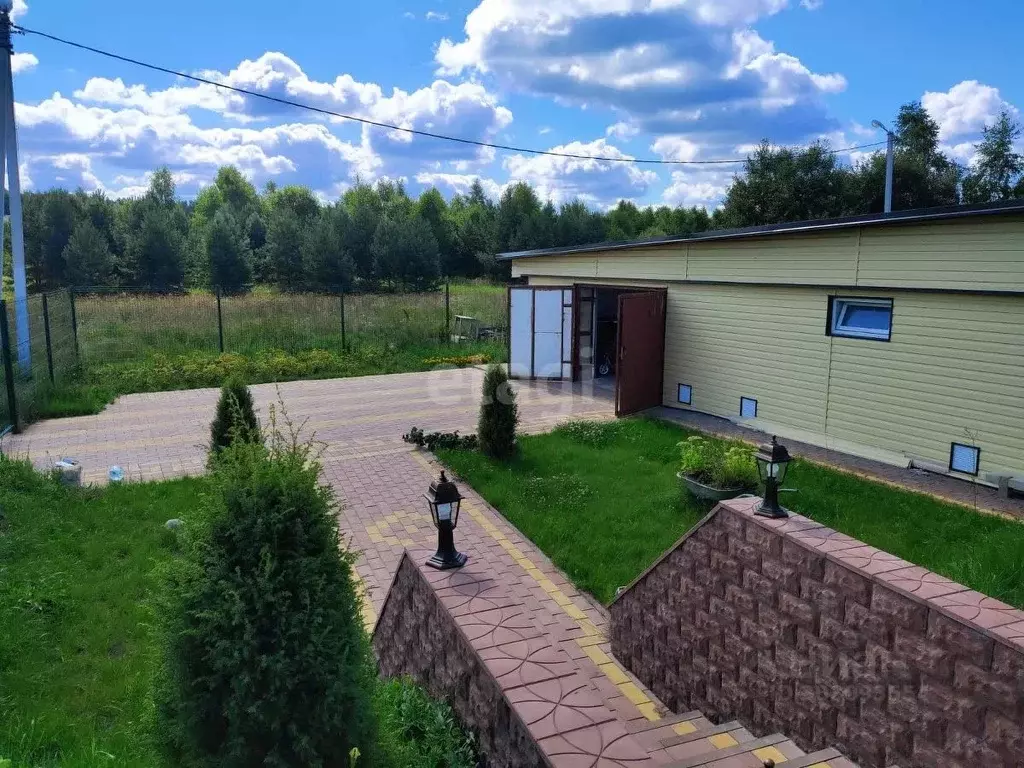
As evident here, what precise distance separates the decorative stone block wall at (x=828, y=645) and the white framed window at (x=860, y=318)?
5802mm

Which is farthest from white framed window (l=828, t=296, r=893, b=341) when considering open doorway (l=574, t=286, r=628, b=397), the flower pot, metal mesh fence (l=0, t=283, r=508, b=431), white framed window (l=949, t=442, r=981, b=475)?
metal mesh fence (l=0, t=283, r=508, b=431)

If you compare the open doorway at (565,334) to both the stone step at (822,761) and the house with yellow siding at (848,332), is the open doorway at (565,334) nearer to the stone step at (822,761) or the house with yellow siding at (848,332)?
the house with yellow siding at (848,332)

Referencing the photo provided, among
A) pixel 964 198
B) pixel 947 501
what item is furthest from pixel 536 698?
pixel 964 198

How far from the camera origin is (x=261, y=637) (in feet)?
7.56

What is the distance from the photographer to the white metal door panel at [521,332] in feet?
48.4

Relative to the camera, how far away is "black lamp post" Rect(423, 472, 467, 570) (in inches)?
149

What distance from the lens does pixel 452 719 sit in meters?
3.22

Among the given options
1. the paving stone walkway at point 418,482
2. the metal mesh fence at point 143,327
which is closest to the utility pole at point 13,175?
the paving stone walkway at point 418,482

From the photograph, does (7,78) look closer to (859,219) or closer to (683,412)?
(683,412)

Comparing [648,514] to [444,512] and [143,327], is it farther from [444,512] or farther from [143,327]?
[143,327]

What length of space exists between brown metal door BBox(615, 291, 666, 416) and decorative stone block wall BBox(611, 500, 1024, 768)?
22.6ft

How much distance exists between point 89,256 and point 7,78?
29.7 m

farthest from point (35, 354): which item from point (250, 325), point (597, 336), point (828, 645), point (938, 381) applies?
point (938, 381)

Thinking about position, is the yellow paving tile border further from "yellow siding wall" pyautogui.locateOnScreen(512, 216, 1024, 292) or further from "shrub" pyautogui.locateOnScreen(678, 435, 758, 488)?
"yellow siding wall" pyautogui.locateOnScreen(512, 216, 1024, 292)
